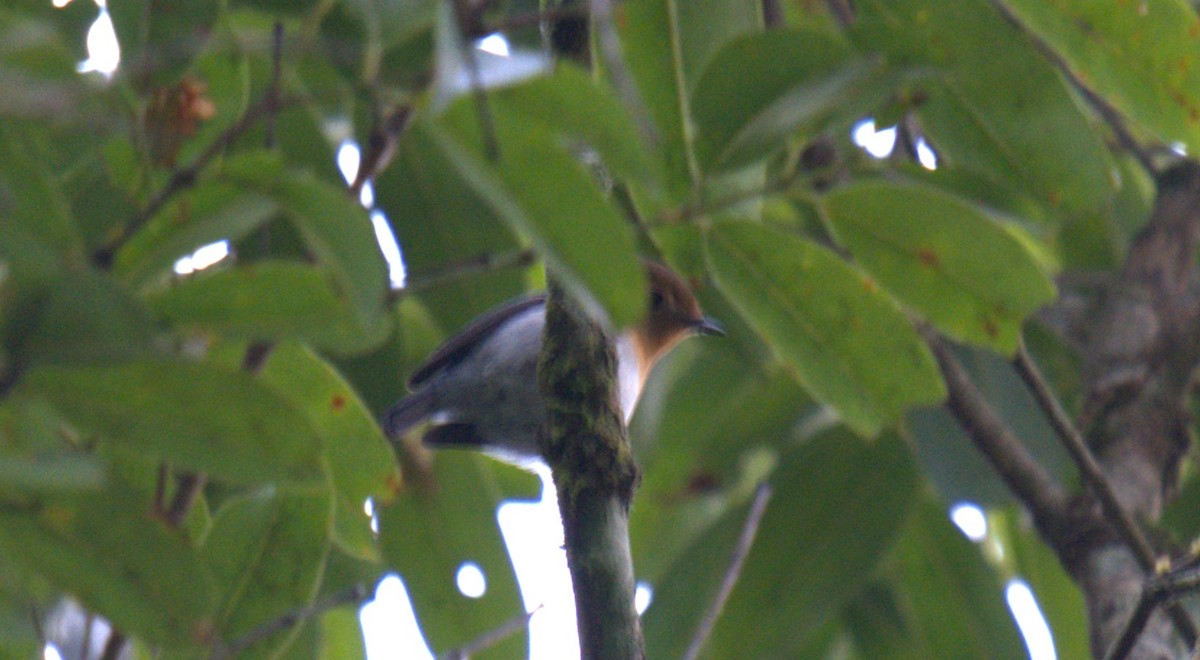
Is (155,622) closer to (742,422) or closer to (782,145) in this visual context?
(782,145)

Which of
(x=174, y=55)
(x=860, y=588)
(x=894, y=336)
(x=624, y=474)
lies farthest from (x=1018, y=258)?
(x=860, y=588)

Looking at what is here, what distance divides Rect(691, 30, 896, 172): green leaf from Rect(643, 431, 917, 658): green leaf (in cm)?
199

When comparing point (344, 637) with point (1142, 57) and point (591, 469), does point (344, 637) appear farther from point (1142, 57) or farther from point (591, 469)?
point (1142, 57)

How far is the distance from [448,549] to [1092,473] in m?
1.56

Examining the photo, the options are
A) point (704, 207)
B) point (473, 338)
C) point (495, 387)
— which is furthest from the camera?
point (495, 387)

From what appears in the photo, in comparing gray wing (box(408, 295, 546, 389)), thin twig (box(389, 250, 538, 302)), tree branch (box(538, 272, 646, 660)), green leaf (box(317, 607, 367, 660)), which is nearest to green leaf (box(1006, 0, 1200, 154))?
tree branch (box(538, 272, 646, 660))

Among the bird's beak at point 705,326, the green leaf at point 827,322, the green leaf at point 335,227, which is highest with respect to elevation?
the bird's beak at point 705,326

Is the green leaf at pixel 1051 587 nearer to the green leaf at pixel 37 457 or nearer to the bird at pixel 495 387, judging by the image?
the bird at pixel 495 387

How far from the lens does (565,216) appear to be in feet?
4.50

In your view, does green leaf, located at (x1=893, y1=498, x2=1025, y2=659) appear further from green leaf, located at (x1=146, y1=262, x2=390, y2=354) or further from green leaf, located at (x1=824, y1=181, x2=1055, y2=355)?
green leaf, located at (x1=146, y1=262, x2=390, y2=354)

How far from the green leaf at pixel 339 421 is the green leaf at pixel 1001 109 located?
106cm

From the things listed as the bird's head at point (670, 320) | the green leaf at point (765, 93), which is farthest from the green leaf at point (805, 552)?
the green leaf at point (765, 93)

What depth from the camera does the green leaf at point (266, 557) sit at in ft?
7.32

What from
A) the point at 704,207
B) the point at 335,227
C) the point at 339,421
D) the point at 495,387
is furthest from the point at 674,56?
the point at 495,387
